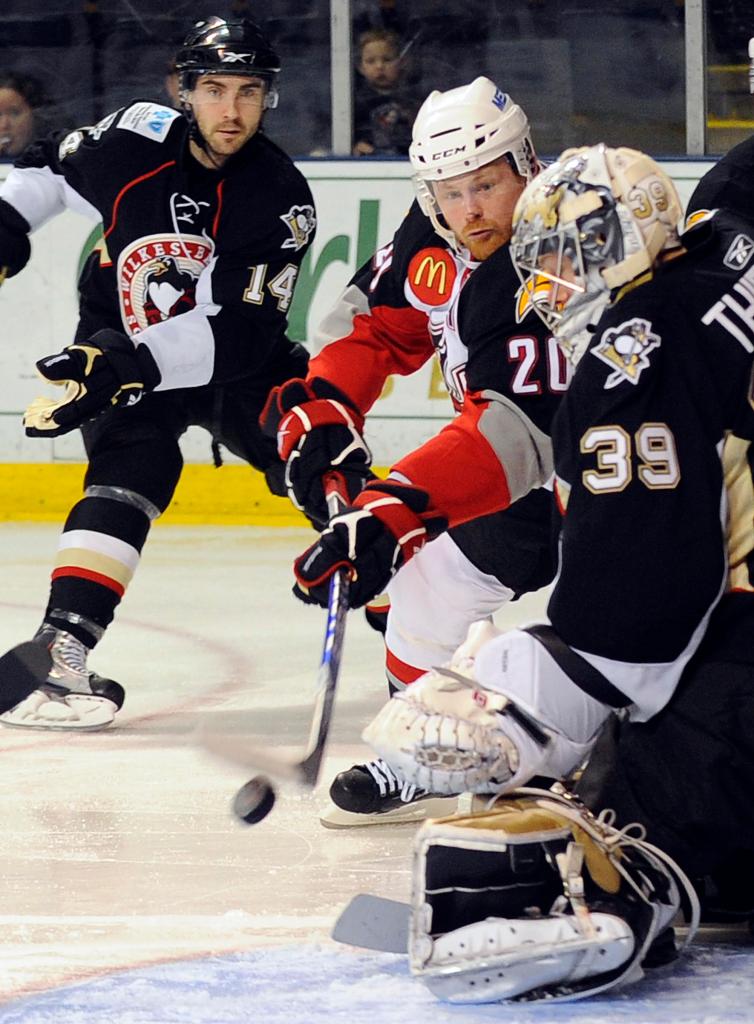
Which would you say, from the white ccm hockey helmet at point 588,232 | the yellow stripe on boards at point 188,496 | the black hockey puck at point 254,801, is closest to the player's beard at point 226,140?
the white ccm hockey helmet at point 588,232

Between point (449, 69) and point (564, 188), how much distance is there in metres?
3.78

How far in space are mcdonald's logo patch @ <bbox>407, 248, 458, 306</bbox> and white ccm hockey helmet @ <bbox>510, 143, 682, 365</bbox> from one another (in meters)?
0.63

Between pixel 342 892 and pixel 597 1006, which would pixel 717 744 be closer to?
pixel 597 1006

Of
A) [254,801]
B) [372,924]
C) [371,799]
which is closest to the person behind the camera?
[372,924]

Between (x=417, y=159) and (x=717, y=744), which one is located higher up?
(x=417, y=159)

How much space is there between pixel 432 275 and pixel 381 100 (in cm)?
298

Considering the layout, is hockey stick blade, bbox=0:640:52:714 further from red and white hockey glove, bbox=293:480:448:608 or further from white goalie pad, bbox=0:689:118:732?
red and white hockey glove, bbox=293:480:448:608

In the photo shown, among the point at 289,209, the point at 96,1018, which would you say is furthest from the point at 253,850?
the point at 289,209

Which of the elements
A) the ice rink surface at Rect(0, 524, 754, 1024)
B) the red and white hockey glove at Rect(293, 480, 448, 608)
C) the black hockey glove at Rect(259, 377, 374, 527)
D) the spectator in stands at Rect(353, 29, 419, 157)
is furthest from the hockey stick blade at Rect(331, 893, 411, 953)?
the spectator in stands at Rect(353, 29, 419, 157)

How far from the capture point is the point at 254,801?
7.30ft

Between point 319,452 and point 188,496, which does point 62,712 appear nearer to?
point 319,452

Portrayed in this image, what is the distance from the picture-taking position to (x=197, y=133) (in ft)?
11.6

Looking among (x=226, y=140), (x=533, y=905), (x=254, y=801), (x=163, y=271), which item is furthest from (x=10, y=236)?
(x=533, y=905)

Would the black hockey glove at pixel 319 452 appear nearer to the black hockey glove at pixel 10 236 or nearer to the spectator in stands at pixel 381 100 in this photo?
the black hockey glove at pixel 10 236
